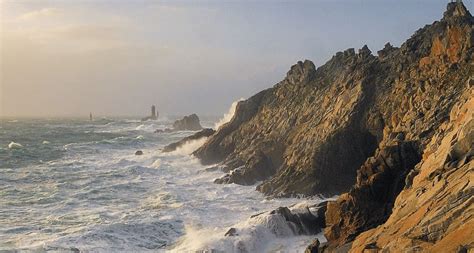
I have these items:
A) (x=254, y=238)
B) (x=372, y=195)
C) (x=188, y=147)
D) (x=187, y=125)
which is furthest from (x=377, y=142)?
(x=187, y=125)

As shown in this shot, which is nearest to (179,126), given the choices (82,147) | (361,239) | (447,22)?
(82,147)

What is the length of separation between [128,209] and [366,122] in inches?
761

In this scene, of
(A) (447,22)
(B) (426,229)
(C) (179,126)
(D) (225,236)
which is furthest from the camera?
(C) (179,126)

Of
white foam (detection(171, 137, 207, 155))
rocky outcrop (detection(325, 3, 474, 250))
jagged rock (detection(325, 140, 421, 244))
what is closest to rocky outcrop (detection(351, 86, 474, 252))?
rocky outcrop (detection(325, 3, 474, 250))

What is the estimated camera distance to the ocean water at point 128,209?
23.2 metres

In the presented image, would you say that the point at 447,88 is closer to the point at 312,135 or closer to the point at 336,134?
the point at 336,134

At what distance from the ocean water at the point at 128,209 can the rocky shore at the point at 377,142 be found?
3260mm

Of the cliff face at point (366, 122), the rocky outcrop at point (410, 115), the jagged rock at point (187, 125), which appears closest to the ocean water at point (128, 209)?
the cliff face at point (366, 122)

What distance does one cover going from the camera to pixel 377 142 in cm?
3456

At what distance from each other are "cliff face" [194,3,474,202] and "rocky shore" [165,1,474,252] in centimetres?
9

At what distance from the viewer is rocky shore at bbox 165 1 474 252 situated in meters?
15.1

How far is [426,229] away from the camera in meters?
13.6

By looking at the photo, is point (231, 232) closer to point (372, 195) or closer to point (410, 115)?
point (372, 195)

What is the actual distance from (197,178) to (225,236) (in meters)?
20.7
